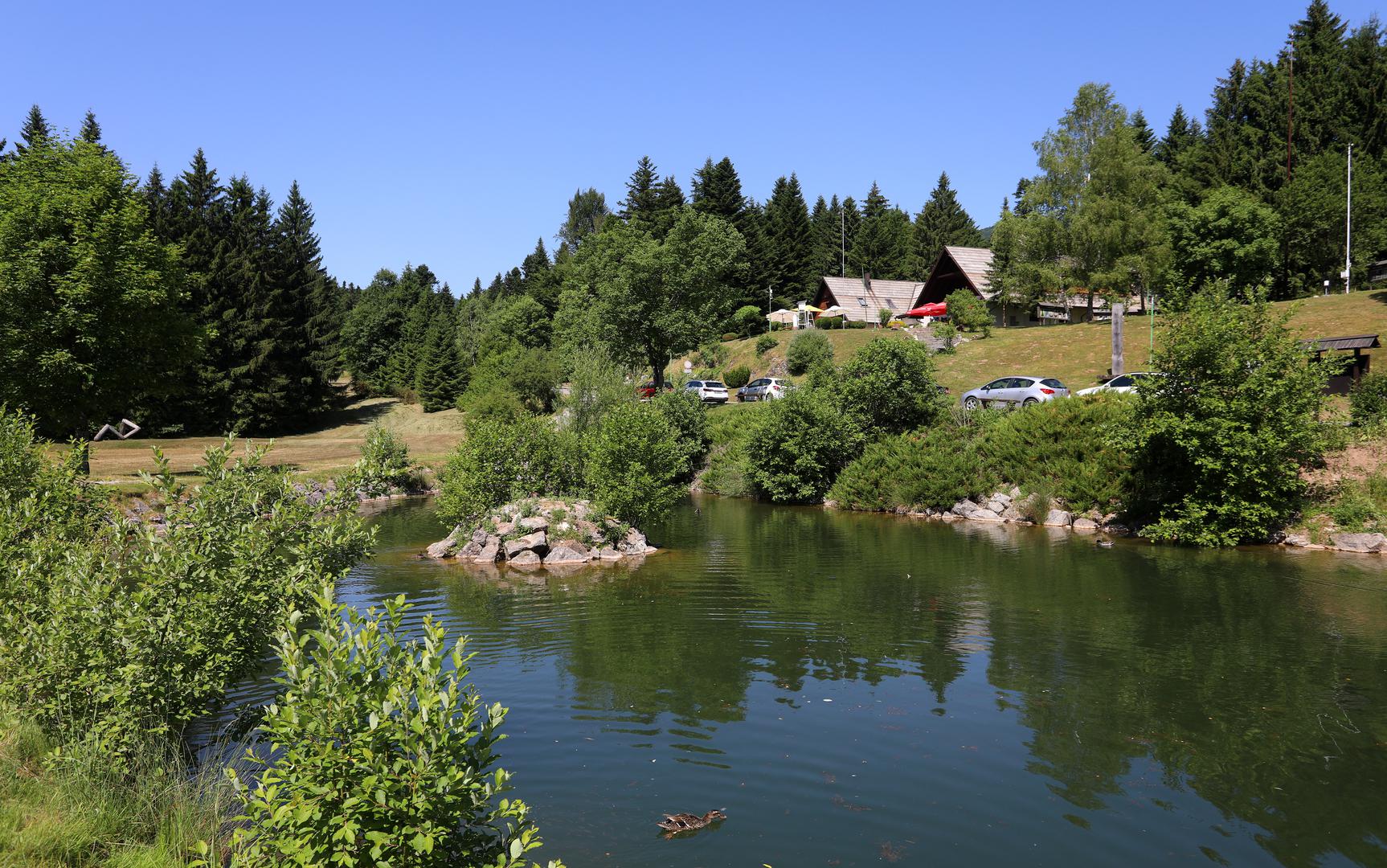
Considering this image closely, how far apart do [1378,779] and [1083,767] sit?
3.50 m

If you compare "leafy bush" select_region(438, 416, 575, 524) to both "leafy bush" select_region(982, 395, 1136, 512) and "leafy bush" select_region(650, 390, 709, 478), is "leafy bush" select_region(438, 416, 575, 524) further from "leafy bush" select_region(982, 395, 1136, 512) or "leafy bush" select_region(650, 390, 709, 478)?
"leafy bush" select_region(982, 395, 1136, 512)

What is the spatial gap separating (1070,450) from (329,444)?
47.1 meters

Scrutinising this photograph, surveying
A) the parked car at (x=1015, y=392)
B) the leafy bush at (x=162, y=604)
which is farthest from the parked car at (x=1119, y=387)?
the leafy bush at (x=162, y=604)

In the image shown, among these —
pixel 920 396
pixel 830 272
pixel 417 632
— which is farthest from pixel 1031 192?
pixel 417 632

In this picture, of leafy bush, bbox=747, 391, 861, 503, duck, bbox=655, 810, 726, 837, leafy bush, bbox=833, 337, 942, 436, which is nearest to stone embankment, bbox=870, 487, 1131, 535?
leafy bush, bbox=747, 391, 861, 503

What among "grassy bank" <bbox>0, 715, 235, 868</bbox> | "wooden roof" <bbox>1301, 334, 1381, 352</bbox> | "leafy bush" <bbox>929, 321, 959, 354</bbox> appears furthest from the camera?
"leafy bush" <bbox>929, 321, 959, 354</bbox>

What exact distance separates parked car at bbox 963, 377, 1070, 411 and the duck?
32784mm

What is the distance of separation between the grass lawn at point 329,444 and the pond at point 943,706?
42.0ft

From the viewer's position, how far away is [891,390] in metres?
40.4

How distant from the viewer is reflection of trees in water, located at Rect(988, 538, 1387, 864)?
1035 centimetres

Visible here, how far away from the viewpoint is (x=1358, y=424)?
97.1 feet

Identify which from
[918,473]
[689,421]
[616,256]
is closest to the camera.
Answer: [918,473]

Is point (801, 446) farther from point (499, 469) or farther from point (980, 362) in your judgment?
point (980, 362)

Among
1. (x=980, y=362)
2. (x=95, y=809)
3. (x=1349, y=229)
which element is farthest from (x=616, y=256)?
(x=95, y=809)
